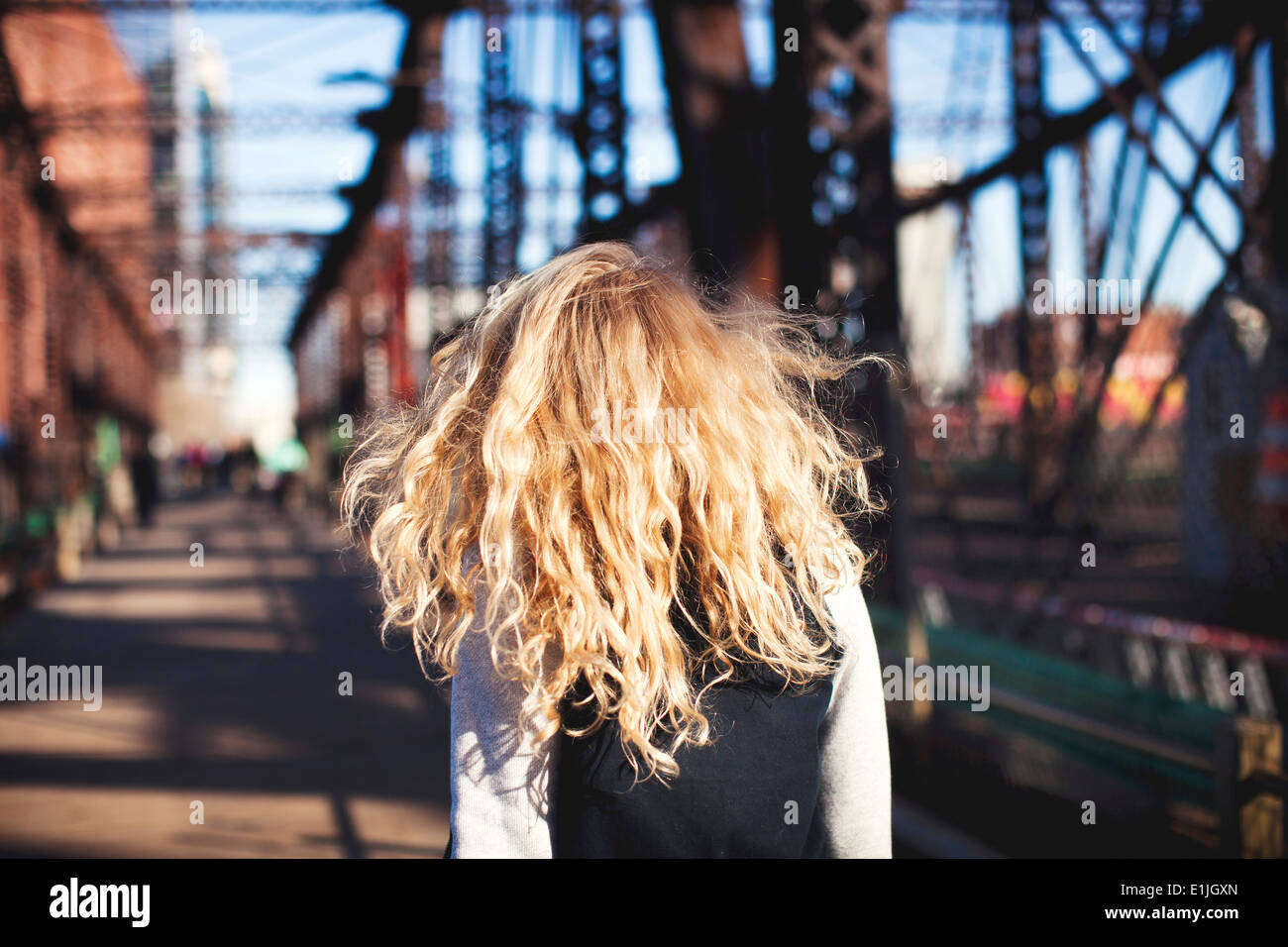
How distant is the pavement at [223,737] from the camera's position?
4902 mm

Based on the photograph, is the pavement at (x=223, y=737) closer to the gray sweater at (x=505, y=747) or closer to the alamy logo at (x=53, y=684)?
the alamy logo at (x=53, y=684)

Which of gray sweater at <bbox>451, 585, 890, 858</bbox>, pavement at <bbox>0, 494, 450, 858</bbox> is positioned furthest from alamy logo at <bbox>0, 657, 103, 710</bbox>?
gray sweater at <bbox>451, 585, 890, 858</bbox>

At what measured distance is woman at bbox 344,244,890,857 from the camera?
1450 millimetres

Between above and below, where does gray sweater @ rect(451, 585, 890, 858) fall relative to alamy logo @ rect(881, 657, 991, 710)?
above

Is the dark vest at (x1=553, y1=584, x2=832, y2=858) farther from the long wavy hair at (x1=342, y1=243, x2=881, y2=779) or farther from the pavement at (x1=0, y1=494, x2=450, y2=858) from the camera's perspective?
the pavement at (x1=0, y1=494, x2=450, y2=858)

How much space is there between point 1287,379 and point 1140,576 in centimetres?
630

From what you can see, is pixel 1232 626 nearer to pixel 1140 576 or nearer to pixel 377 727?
pixel 1140 576
